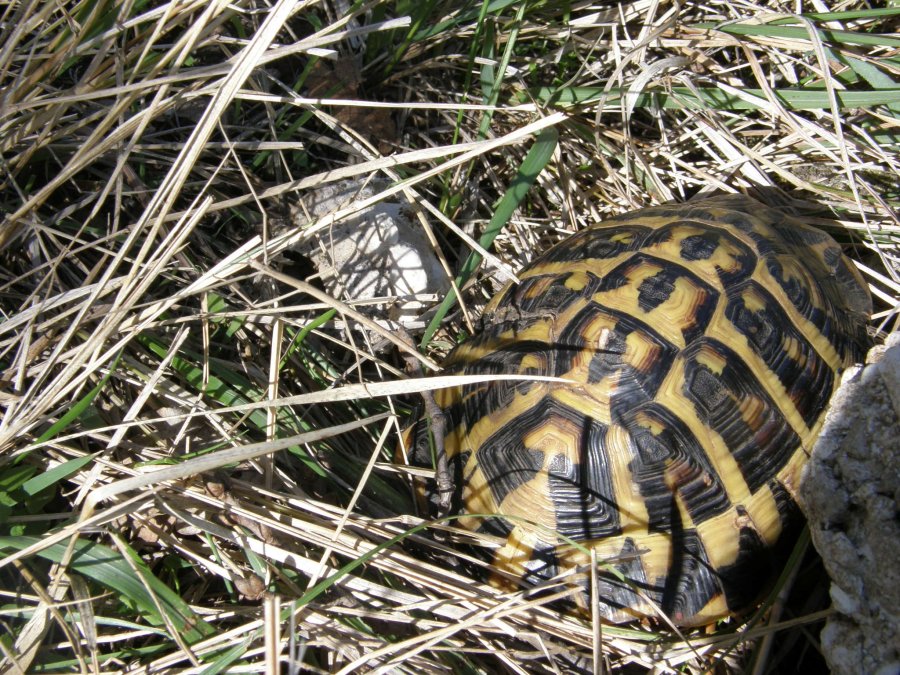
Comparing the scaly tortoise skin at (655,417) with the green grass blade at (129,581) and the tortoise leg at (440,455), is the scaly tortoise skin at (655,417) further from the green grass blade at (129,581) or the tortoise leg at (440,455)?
the green grass blade at (129,581)

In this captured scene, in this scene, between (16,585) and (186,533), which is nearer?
(16,585)

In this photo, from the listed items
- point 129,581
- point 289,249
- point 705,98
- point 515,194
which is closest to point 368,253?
point 289,249

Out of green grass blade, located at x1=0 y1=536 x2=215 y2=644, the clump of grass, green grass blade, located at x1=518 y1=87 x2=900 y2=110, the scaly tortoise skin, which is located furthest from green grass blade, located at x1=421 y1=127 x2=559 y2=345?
green grass blade, located at x1=0 y1=536 x2=215 y2=644

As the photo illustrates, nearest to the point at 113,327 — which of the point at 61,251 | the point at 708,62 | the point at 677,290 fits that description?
the point at 61,251

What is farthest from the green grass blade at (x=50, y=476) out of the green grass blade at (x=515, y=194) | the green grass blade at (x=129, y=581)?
the green grass blade at (x=515, y=194)

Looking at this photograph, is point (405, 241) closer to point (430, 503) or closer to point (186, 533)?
point (430, 503)
